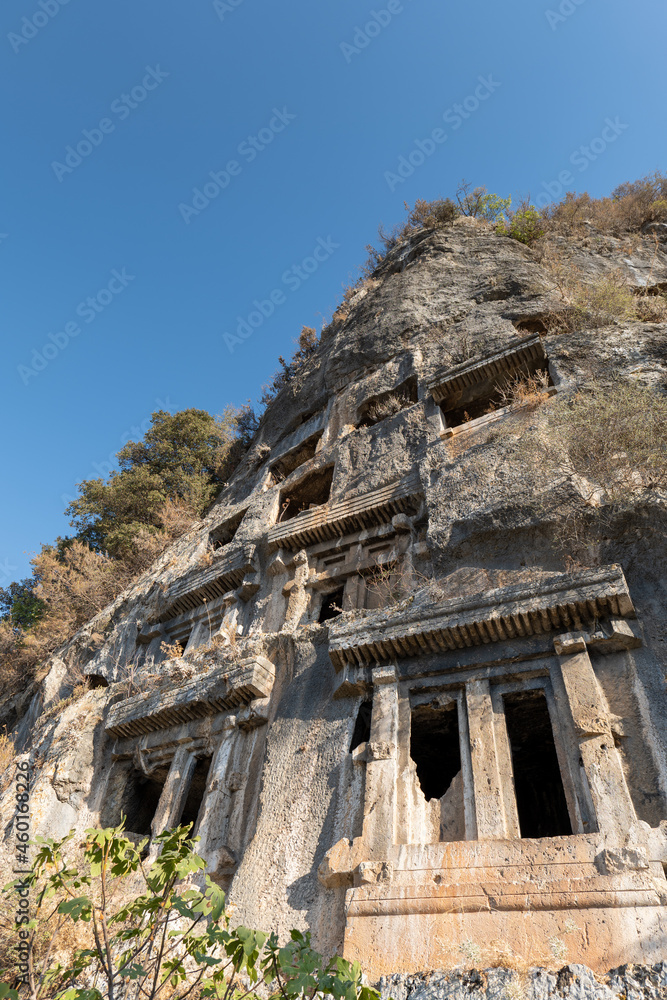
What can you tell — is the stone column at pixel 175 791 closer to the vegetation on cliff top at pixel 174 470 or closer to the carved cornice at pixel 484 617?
the carved cornice at pixel 484 617

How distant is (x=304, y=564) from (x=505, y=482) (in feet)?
14.4

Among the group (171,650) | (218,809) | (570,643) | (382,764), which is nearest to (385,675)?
(382,764)

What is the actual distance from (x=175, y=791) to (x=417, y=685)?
4477 mm

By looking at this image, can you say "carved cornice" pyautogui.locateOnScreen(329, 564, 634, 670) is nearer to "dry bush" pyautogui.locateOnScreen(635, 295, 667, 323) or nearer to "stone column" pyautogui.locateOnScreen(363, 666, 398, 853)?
"stone column" pyautogui.locateOnScreen(363, 666, 398, 853)

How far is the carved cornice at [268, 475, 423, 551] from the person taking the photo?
11047mm

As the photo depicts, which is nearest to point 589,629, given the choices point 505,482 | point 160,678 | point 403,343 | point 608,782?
point 608,782

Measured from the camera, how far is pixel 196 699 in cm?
1006

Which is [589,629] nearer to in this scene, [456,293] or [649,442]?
[649,442]

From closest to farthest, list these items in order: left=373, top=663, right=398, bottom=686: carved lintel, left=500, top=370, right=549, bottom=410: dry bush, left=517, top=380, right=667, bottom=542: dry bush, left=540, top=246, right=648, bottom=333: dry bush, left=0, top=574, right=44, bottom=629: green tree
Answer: left=373, top=663, right=398, bottom=686: carved lintel < left=517, top=380, right=667, bottom=542: dry bush < left=500, top=370, right=549, bottom=410: dry bush < left=540, top=246, right=648, bottom=333: dry bush < left=0, top=574, right=44, bottom=629: green tree

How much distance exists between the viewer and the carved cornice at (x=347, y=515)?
1105cm

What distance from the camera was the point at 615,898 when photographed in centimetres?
516

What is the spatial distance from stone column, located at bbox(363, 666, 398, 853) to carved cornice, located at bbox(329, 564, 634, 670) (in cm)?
40

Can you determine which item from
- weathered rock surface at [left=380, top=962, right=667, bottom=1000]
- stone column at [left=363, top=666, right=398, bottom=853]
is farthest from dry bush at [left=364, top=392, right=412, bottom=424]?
weathered rock surface at [left=380, top=962, right=667, bottom=1000]

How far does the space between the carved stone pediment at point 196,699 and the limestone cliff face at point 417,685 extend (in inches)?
1.5
